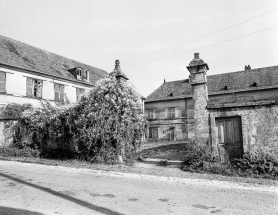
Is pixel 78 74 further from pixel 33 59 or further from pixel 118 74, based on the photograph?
pixel 118 74

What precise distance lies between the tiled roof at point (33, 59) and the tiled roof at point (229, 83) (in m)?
10.8

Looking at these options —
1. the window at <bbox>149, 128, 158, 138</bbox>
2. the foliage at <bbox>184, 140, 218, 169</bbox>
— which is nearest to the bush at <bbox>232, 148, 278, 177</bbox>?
the foliage at <bbox>184, 140, 218, 169</bbox>

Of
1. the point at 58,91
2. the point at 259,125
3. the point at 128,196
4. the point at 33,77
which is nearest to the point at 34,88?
the point at 33,77

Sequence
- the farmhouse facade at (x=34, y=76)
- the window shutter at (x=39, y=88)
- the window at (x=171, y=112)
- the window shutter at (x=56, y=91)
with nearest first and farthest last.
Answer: the farmhouse facade at (x=34, y=76)
the window shutter at (x=39, y=88)
the window shutter at (x=56, y=91)
the window at (x=171, y=112)

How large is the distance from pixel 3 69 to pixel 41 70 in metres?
3.80

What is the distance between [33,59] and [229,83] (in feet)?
77.7

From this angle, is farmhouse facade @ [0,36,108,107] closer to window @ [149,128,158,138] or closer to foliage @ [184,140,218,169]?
window @ [149,128,158,138]

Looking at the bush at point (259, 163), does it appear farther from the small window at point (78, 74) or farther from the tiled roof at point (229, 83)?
the small window at point (78, 74)

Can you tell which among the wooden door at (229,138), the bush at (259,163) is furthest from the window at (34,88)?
the bush at (259,163)

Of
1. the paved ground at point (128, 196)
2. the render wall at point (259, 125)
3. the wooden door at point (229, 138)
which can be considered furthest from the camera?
the wooden door at point (229, 138)

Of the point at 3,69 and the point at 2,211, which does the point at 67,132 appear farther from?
the point at 3,69

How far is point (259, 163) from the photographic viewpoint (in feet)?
27.2

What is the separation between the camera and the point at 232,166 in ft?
28.9

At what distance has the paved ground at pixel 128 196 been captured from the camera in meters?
4.38
